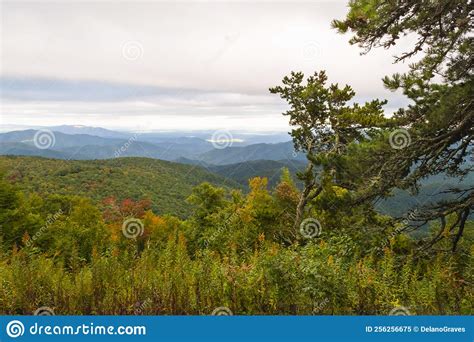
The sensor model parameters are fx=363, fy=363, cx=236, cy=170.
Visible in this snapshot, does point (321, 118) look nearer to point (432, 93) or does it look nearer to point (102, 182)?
point (432, 93)

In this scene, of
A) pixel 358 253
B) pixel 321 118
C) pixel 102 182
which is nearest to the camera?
pixel 358 253

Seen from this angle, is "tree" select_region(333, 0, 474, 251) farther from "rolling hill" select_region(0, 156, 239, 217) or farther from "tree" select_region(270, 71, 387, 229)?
"rolling hill" select_region(0, 156, 239, 217)

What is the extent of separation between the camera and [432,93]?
7.73m

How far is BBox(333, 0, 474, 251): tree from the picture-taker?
627cm

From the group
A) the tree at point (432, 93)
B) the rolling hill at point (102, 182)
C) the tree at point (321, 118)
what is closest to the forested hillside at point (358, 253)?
the tree at point (432, 93)

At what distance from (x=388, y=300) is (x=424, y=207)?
12.7ft

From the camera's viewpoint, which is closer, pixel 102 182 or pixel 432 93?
pixel 432 93

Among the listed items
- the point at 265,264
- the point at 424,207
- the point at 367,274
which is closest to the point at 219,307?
the point at 265,264

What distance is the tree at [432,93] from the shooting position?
20.6 feet

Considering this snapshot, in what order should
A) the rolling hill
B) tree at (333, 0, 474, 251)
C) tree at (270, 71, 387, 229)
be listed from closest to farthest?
tree at (333, 0, 474, 251)
tree at (270, 71, 387, 229)
the rolling hill

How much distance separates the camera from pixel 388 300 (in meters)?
4.52

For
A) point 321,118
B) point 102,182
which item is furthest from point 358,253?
point 102,182

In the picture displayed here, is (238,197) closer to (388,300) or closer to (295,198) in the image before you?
(295,198)

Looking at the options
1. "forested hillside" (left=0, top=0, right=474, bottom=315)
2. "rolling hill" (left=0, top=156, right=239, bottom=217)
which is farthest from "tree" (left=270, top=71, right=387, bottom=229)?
"rolling hill" (left=0, top=156, right=239, bottom=217)
